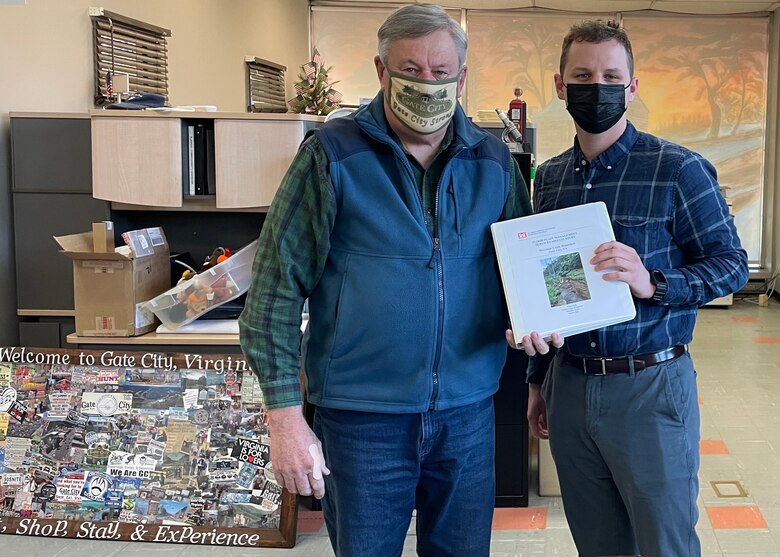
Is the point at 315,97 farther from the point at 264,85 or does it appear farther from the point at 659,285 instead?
the point at 659,285

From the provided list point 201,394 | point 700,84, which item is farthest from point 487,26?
point 201,394

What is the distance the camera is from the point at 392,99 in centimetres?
159

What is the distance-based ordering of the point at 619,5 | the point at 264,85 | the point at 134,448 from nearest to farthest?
1. the point at 134,448
2. the point at 264,85
3. the point at 619,5

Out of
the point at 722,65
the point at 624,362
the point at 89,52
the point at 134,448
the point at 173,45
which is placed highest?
the point at 722,65

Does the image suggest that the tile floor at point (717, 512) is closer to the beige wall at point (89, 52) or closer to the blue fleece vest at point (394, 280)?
the beige wall at point (89, 52)

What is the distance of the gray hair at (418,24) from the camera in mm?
1526

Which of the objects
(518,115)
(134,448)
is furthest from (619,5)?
(134,448)

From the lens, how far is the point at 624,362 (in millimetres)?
1771

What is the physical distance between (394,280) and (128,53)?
386 centimetres

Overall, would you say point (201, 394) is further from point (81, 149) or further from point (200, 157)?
point (81, 149)

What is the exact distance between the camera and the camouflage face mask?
156 cm

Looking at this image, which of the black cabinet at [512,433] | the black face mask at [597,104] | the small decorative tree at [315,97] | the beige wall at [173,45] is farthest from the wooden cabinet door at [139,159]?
the small decorative tree at [315,97]

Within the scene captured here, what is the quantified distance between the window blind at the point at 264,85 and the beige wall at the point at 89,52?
0.11m

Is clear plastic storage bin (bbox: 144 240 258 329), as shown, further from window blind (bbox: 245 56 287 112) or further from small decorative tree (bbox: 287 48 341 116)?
window blind (bbox: 245 56 287 112)
